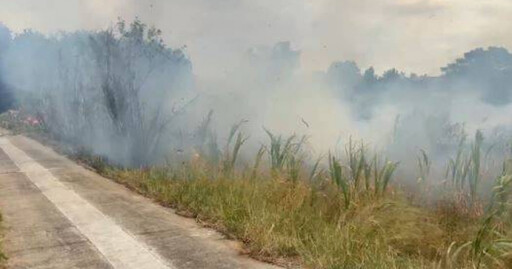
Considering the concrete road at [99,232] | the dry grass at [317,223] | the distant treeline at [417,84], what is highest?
the distant treeline at [417,84]

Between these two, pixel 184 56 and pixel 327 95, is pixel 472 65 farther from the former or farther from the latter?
pixel 184 56

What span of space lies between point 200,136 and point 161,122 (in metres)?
2.05

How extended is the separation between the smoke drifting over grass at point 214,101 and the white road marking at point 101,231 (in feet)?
9.19

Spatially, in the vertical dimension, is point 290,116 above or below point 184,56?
below

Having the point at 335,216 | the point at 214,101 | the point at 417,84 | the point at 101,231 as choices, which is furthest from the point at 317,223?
the point at 417,84

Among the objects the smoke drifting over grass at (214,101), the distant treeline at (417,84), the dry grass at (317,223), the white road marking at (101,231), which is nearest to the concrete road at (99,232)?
the white road marking at (101,231)

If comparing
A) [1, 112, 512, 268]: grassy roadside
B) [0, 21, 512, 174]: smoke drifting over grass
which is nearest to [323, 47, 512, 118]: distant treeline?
[0, 21, 512, 174]: smoke drifting over grass

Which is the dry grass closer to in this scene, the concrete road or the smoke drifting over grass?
the concrete road

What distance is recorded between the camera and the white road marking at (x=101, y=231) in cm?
464

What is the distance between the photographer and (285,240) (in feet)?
16.1

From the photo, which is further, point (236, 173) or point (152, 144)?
point (152, 144)

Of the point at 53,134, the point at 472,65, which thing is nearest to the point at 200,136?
the point at 53,134

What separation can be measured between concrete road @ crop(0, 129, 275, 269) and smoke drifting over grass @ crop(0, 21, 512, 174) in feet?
9.86

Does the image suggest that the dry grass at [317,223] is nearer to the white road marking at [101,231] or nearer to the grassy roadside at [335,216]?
the grassy roadside at [335,216]
